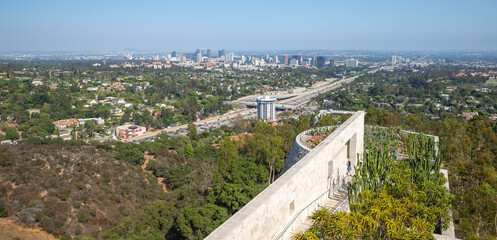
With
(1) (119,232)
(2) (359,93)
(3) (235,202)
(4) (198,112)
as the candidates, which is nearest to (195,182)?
(1) (119,232)

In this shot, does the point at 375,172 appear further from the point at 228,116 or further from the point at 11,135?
the point at 228,116

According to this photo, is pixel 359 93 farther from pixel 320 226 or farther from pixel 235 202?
pixel 320 226

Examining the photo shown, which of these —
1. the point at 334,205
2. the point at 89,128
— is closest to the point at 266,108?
the point at 89,128

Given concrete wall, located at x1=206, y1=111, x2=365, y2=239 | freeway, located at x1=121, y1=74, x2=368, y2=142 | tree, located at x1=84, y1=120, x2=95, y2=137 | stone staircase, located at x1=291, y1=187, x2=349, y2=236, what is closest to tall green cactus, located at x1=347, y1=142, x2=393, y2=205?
stone staircase, located at x1=291, y1=187, x2=349, y2=236

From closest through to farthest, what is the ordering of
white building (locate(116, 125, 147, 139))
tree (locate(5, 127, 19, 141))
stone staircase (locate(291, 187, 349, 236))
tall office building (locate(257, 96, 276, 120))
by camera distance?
1. stone staircase (locate(291, 187, 349, 236))
2. tree (locate(5, 127, 19, 141))
3. white building (locate(116, 125, 147, 139))
4. tall office building (locate(257, 96, 276, 120))

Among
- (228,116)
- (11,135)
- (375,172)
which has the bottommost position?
(228,116)

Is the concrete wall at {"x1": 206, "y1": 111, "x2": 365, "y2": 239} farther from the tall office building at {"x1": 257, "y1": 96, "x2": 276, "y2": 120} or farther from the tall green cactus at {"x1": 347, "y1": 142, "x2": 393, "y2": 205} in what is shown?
the tall office building at {"x1": 257, "y1": 96, "x2": 276, "y2": 120}

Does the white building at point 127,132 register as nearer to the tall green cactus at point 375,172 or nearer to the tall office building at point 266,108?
the tall office building at point 266,108

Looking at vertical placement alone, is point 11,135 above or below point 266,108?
below
